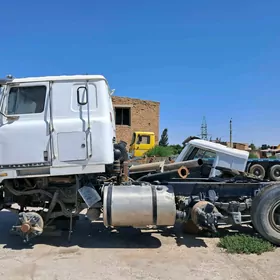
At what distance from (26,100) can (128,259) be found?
309cm

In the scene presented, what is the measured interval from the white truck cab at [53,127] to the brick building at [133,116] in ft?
72.7

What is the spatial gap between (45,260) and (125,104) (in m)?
23.9

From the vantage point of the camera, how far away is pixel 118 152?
5891mm

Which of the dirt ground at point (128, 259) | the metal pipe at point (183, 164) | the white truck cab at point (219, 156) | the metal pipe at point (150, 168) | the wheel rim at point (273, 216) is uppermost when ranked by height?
the white truck cab at point (219, 156)

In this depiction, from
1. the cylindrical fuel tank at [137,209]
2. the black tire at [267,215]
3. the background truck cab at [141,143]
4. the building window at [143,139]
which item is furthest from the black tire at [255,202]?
the building window at [143,139]

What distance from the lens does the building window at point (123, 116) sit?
93.2 feet

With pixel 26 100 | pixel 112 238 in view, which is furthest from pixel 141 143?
pixel 26 100

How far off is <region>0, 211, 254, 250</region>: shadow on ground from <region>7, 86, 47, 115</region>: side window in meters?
2.32

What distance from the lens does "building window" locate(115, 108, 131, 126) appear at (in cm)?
2841

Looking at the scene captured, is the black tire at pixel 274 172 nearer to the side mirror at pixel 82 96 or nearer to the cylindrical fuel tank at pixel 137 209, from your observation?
the cylindrical fuel tank at pixel 137 209

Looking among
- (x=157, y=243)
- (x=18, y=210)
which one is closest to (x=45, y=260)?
(x=18, y=210)

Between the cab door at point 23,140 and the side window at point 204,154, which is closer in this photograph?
the cab door at point 23,140

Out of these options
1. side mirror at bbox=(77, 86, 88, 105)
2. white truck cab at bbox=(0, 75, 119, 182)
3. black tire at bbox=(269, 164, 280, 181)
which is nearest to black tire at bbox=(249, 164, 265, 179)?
black tire at bbox=(269, 164, 280, 181)

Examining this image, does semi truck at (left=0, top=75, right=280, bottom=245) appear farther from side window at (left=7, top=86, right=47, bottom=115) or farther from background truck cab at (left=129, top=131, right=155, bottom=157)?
background truck cab at (left=129, top=131, right=155, bottom=157)
